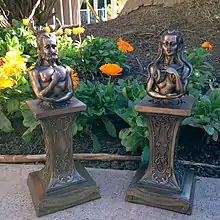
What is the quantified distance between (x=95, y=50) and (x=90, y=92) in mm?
Answer: 778

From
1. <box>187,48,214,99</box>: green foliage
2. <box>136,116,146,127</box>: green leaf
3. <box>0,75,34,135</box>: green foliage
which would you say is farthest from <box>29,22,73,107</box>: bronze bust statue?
<box>187,48,214,99</box>: green foliage

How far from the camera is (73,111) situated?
1348 millimetres

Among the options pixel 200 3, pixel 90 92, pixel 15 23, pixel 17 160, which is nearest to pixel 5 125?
Answer: pixel 17 160

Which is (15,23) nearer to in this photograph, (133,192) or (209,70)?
(209,70)

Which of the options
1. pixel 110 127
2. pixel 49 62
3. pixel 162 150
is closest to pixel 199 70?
pixel 110 127

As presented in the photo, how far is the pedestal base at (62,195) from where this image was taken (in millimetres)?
1418

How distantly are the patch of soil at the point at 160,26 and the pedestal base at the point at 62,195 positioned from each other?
1.54 m

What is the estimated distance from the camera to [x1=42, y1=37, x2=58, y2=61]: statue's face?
4.16 ft

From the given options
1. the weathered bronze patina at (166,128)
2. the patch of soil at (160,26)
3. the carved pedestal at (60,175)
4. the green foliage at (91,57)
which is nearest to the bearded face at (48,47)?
the carved pedestal at (60,175)

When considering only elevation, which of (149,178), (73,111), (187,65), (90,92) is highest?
(187,65)

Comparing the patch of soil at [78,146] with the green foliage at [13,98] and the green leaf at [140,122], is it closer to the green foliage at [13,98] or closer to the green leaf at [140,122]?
the green foliage at [13,98]

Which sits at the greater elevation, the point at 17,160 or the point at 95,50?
the point at 95,50

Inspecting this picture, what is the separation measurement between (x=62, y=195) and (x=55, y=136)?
0.80 ft

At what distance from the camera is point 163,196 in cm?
142
